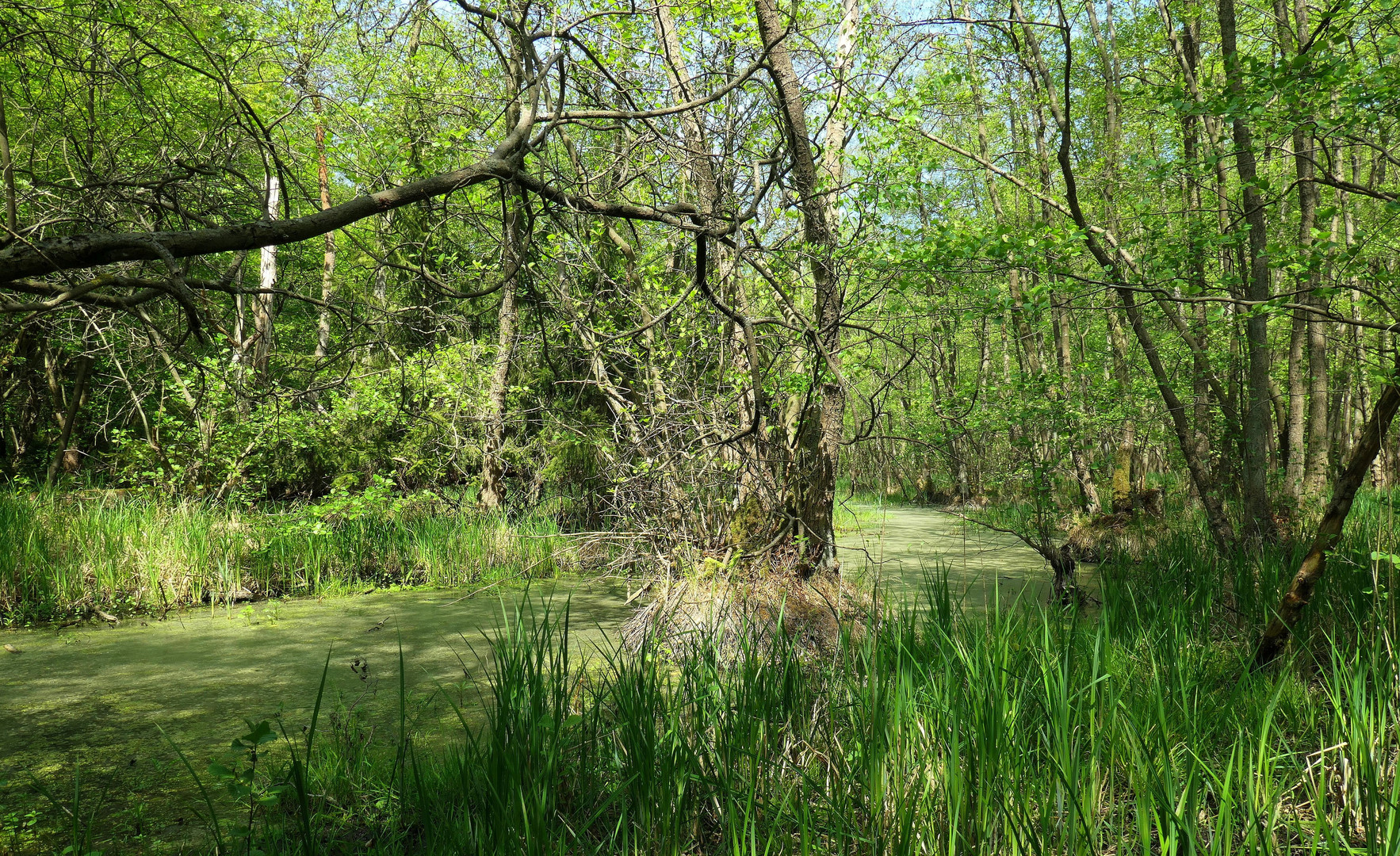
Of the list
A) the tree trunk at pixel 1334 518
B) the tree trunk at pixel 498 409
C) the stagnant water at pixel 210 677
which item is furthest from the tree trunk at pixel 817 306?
the tree trunk at pixel 498 409

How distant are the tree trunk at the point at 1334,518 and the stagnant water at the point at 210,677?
1006 millimetres

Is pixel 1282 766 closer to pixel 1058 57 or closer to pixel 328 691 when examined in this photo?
pixel 328 691

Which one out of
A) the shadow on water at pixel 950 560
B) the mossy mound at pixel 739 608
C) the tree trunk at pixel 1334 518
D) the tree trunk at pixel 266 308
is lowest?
the shadow on water at pixel 950 560

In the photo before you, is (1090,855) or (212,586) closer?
(1090,855)

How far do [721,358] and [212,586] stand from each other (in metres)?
4.86

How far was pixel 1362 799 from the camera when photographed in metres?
2.22

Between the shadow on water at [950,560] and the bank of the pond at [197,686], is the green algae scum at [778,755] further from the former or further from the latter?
the shadow on water at [950,560]

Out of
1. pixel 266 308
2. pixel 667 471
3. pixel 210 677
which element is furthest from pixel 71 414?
pixel 667 471

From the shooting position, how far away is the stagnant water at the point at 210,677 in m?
3.13

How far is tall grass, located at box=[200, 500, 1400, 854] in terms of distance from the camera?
2.02 meters

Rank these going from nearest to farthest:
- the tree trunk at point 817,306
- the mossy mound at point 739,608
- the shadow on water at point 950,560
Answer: the mossy mound at point 739,608
the tree trunk at point 817,306
the shadow on water at point 950,560

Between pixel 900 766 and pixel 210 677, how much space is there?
4089 mm

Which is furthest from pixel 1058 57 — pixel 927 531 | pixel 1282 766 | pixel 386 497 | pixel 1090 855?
pixel 1090 855

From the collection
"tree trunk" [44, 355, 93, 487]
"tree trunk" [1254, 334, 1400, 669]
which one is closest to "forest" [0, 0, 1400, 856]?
"tree trunk" [1254, 334, 1400, 669]
